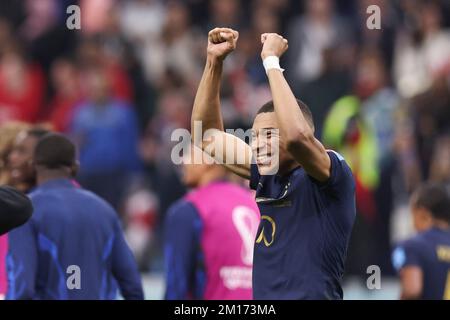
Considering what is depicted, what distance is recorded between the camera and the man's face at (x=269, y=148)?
5.74 metres

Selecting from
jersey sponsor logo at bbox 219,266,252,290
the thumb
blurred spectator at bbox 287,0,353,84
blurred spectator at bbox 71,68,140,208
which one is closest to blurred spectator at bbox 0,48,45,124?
blurred spectator at bbox 71,68,140,208

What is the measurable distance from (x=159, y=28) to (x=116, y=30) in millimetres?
707

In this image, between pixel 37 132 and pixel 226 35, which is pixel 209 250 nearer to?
pixel 37 132

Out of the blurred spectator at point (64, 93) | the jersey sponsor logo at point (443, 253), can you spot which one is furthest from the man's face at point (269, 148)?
the blurred spectator at point (64, 93)

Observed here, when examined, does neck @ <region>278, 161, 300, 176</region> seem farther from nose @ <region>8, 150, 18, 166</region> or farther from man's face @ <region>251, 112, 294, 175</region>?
nose @ <region>8, 150, 18, 166</region>

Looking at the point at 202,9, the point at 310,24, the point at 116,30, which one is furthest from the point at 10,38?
the point at 310,24

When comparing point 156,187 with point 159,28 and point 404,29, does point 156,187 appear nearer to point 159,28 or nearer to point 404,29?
point 159,28

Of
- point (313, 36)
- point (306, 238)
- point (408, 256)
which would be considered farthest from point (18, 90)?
point (306, 238)

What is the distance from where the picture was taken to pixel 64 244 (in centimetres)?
695

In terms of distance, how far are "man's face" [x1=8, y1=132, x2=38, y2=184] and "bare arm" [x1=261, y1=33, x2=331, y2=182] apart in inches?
97.4

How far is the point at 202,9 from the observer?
16.5m

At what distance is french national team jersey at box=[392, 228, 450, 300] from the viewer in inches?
315

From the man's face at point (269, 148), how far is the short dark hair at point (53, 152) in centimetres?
174
